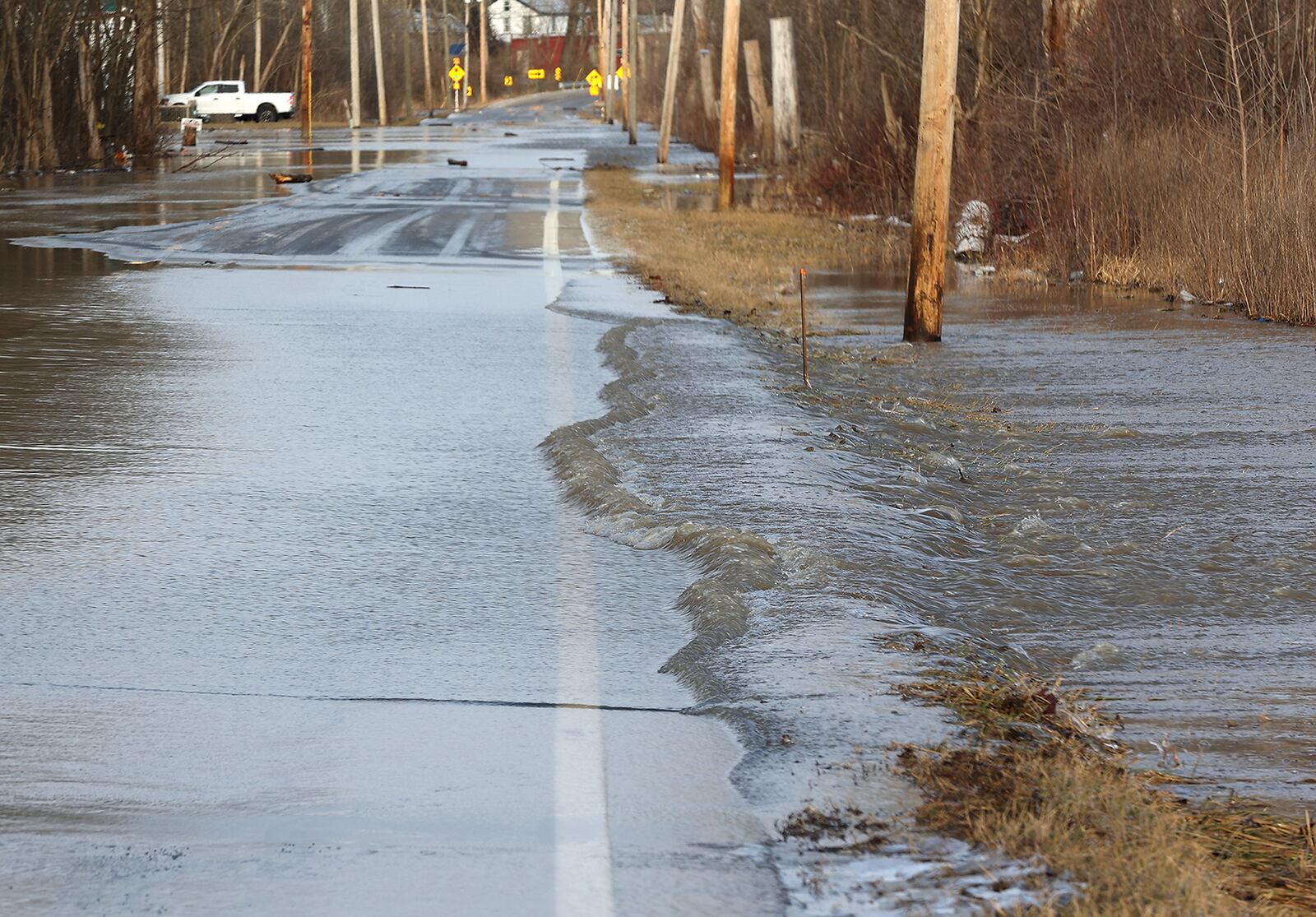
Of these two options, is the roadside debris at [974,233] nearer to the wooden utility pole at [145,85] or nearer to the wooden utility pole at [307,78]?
the wooden utility pole at [145,85]

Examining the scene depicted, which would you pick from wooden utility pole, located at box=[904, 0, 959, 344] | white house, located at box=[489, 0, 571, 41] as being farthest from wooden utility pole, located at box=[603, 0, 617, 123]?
white house, located at box=[489, 0, 571, 41]

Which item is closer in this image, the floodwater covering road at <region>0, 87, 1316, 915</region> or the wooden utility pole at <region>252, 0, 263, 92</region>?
the floodwater covering road at <region>0, 87, 1316, 915</region>

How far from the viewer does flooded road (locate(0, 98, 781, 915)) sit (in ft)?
12.2

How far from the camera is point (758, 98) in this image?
4100 cm

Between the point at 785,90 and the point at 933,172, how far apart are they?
24.9m

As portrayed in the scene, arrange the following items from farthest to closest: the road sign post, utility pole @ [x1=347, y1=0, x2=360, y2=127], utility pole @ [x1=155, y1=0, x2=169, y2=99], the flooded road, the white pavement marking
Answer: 1. the road sign post
2. utility pole @ [x1=347, y1=0, x2=360, y2=127]
3. utility pole @ [x1=155, y1=0, x2=169, y2=99]
4. the flooded road
5. the white pavement marking

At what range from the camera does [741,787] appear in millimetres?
4180

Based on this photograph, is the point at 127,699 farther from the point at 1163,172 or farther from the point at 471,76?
the point at 471,76

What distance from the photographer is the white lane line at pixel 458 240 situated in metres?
18.8

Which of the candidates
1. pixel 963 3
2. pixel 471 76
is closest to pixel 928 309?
pixel 963 3

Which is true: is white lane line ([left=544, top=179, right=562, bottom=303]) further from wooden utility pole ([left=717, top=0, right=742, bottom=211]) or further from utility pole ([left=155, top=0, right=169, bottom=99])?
utility pole ([left=155, top=0, right=169, bottom=99])

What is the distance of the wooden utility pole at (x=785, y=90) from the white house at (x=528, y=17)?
403ft

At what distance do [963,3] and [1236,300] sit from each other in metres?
10.1

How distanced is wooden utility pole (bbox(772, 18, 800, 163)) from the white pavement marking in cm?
3057
